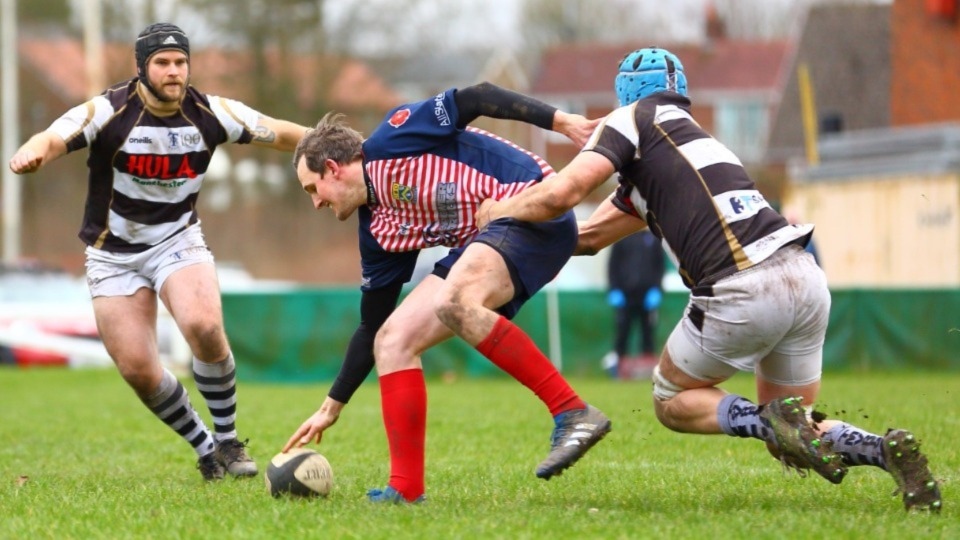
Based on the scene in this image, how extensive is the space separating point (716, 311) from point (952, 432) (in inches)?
162

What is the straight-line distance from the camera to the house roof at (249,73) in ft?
129

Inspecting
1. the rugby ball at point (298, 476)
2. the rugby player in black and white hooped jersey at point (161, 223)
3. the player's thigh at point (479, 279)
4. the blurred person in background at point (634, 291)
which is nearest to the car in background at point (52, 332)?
the blurred person in background at point (634, 291)

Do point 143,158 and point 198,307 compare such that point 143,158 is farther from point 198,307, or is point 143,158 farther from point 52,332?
point 52,332

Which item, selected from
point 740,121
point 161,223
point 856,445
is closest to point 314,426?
point 161,223

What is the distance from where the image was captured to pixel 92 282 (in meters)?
7.17

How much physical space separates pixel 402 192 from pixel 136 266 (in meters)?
2.01

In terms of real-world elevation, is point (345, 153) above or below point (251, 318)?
above

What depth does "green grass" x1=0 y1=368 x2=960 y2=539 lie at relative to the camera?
199 inches

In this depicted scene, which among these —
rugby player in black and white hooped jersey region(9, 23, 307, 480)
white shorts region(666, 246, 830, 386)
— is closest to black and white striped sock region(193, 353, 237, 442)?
rugby player in black and white hooped jersey region(9, 23, 307, 480)

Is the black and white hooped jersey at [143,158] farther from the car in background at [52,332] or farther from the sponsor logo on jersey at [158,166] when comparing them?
the car in background at [52,332]

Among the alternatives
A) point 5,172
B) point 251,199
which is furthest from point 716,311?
point 251,199

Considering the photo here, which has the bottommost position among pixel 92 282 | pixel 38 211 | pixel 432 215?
pixel 38 211

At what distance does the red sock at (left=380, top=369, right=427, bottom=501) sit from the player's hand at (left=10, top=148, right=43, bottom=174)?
1951 mm

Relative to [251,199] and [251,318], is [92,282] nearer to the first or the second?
[251,318]
